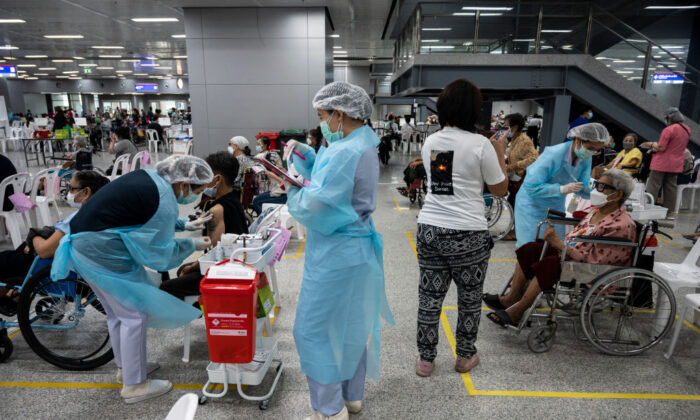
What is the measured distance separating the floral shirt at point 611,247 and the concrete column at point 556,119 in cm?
485

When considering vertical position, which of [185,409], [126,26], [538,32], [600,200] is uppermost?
[126,26]

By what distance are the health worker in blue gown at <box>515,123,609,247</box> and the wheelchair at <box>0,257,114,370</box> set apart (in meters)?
3.37

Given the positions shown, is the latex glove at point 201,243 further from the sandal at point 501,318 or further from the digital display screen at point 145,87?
the digital display screen at point 145,87

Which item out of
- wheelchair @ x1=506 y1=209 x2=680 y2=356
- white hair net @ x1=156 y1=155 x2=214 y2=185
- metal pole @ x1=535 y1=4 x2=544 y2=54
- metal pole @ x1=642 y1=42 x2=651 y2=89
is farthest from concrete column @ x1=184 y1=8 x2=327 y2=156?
wheelchair @ x1=506 y1=209 x2=680 y2=356

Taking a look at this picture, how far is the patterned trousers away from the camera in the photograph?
7.54ft

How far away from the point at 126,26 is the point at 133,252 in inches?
448

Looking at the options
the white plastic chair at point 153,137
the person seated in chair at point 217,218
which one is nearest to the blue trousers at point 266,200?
the person seated in chair at point 217,218

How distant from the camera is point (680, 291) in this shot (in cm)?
404

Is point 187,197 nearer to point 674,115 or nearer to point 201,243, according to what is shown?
point 201,243

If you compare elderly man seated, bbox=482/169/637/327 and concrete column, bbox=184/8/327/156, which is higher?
concrete column, bbox=184/8/327/156

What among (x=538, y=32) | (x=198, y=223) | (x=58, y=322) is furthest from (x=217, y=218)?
(x=538, y=32)

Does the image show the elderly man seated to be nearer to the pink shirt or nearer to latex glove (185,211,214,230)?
latex glove (185,211,214,230)

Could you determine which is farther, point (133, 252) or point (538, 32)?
point (538, 32)

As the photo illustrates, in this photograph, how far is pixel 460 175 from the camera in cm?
226
